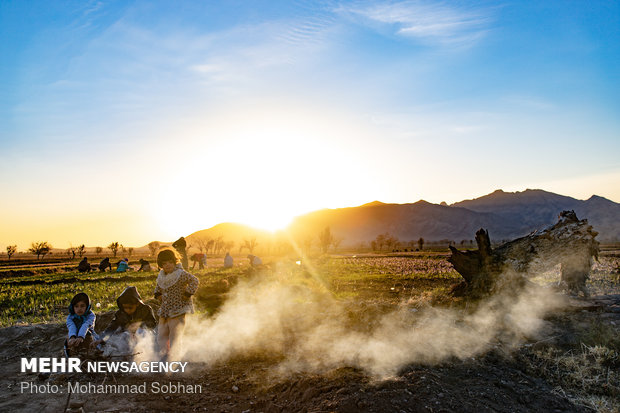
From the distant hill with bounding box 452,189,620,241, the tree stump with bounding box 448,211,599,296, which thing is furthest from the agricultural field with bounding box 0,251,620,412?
the distant hill with bounding box 452,189,620,241

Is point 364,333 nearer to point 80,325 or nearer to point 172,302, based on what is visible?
point 172,302

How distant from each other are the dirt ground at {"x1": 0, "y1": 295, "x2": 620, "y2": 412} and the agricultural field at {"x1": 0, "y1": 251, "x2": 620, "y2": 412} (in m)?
0.02

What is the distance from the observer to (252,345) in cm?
765

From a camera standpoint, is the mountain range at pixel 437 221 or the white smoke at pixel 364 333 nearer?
the white smoke at pixel 364 333

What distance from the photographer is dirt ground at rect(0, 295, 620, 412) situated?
4.52m

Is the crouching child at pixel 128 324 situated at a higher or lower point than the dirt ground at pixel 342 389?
higher

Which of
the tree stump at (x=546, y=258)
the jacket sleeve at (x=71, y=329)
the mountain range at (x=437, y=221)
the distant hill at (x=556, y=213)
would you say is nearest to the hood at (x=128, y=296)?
the jacket sleeve at (x=71, y=329)

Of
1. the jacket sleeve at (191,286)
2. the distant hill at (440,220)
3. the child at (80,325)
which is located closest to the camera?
the child at (80,325)

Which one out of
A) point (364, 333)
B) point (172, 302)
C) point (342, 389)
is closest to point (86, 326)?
point (172, 302)

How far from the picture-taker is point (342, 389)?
4812 millimetres

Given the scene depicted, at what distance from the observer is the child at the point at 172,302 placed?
6305 millimetres

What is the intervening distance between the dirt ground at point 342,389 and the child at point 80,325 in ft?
1.58

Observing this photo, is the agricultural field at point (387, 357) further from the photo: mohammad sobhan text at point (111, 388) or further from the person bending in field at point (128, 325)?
the person bending in field at point (128, 325)

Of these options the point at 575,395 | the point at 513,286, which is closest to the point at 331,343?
the point at 575,395
